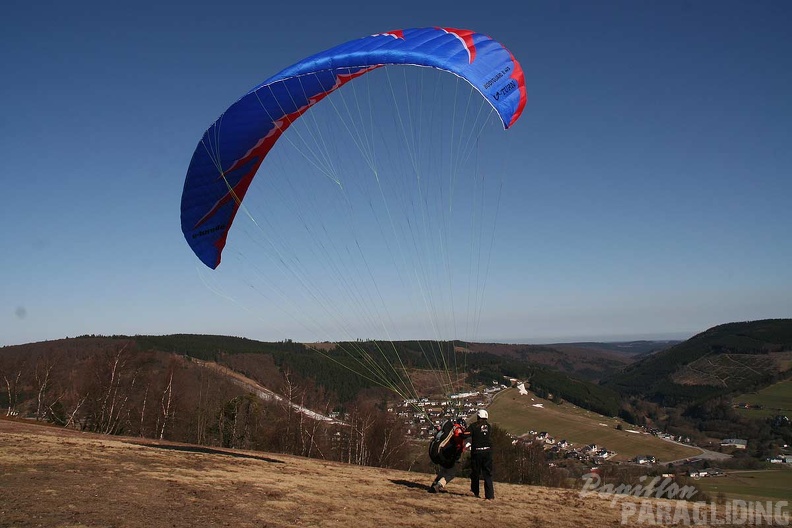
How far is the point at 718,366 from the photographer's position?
148 metres

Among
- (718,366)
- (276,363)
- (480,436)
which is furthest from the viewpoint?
(718,366)

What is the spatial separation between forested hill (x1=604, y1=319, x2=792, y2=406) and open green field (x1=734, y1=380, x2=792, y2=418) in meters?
5.36

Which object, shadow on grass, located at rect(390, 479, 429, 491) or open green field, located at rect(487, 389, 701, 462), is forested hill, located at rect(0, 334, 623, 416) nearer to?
open green field, located at rect(487, 389, 701, 462)

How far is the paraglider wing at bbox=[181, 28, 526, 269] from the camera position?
9.93 meters

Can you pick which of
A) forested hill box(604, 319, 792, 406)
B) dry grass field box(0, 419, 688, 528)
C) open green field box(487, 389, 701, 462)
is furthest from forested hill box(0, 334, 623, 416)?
dry grass field box(0, 419, 688, 528)

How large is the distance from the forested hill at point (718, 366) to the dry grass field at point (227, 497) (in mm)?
133102

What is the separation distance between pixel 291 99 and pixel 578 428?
89915mm

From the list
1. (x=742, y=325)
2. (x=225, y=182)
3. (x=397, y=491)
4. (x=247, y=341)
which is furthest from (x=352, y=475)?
(x=742, y=325)

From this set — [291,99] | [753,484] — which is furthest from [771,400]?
[291,99]

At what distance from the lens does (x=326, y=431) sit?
40000mm

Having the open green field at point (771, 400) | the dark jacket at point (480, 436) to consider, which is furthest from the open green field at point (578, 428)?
the dark jacket at point (480, 436)

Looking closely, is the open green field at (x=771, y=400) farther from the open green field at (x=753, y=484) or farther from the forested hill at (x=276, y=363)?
the open green field at (x=753, y=484)

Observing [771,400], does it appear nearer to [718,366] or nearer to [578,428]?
[578,428]

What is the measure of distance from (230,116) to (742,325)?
222 meters
